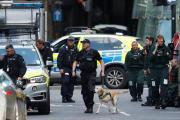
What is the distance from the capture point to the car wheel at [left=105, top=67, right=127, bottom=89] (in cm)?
1930

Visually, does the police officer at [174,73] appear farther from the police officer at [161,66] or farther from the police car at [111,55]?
the police car at [111,55]

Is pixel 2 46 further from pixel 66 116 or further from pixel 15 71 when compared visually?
pixel 66 116

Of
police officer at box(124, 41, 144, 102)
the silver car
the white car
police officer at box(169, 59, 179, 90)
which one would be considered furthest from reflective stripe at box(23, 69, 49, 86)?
the white car

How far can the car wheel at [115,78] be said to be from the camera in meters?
19.3

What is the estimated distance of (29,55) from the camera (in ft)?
43.8

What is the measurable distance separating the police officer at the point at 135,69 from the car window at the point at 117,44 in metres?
3.70

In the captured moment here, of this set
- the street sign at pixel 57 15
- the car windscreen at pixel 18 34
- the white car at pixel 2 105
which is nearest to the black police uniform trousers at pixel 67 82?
the car windscreen at pixel 18 34

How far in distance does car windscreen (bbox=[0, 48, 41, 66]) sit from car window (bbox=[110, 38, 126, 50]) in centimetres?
642

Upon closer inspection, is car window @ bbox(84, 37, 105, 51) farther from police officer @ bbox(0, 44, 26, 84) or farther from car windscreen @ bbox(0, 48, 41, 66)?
police officer @ bbox(0, 44, 26, 84)

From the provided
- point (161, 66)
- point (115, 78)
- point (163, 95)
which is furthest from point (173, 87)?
point (115, 78)

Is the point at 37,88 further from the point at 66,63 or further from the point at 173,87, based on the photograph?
the point at 173,87

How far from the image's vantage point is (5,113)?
7.31 metres

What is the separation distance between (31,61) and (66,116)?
5.92 ft

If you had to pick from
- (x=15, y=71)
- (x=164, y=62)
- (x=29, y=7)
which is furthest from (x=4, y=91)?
(x=29, y=7)
